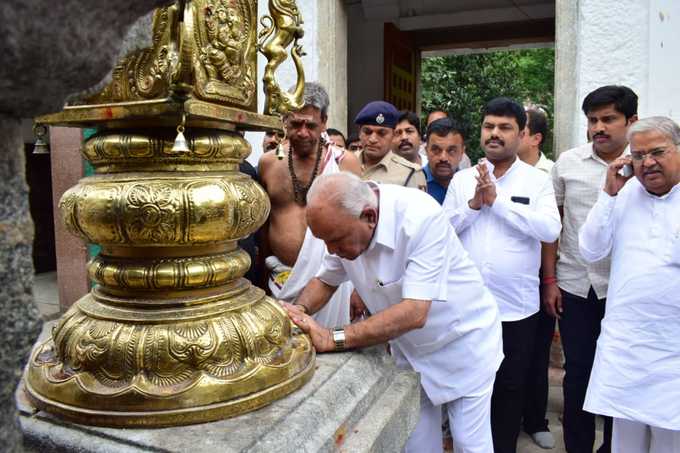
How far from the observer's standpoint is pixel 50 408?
3.46ft

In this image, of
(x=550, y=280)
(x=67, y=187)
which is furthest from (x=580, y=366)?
(x=67, y=187)

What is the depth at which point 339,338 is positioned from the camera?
1.55 m

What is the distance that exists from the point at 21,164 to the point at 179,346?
55 cm

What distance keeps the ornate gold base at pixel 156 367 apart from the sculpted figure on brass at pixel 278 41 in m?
0.46

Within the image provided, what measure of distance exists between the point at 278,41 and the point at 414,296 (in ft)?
3.02

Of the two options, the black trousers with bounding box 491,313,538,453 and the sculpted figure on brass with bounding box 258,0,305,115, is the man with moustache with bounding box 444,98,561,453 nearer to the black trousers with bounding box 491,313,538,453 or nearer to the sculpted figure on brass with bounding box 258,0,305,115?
the black trousers with bounding box 491,313,538,453

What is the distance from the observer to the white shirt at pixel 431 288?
197cm

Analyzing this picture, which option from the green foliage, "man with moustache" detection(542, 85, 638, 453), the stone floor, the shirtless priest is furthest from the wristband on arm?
the green foliage

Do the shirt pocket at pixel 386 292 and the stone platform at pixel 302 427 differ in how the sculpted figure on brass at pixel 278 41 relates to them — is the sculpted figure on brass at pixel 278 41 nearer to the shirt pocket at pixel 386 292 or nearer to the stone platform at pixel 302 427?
the stone platform at pixel 302 427

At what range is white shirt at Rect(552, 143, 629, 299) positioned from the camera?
330 centimetres

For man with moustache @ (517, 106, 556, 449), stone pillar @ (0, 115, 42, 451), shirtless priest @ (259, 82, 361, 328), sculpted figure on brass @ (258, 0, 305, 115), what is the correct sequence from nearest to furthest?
1. stone pillar @ (0, 115, 42, 451)
2. sculpted figure on brass @ (258, 0, 305, 115)
3. shirtless priest @ (259, 82, 361, 328)
4. man with moustache @ (517, 106, 556, 449)

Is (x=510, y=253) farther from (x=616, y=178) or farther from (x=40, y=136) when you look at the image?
(x=40, y=136)

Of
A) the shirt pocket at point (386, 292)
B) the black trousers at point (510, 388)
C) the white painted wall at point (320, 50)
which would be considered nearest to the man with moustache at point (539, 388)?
the black trousers at point (510, 388)

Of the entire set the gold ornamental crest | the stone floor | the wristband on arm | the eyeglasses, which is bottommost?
the stone floor
